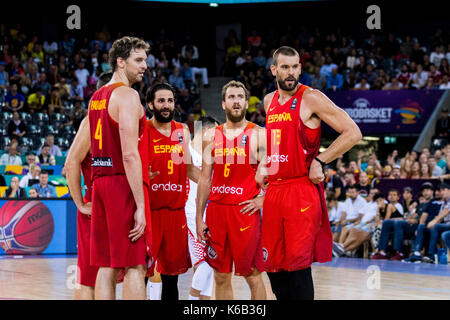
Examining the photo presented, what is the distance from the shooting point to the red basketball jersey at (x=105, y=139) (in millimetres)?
5031

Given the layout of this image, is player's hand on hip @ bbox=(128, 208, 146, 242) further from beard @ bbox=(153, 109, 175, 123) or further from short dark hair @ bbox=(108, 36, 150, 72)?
beard @ bbox=(153, 109, 175, 123)

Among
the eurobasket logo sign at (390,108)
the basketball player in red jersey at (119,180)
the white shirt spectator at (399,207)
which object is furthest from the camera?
the eurobasket logo sign at (390,108)

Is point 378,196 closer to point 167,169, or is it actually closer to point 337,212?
point 337,212

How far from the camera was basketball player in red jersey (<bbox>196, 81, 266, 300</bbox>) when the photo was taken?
6.39 meters

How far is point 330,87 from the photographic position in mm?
20562

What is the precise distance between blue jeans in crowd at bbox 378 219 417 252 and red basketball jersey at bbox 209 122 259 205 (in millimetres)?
7869

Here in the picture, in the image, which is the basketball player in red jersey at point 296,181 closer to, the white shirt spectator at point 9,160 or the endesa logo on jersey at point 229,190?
the endesa logo on jersey at point 229,190

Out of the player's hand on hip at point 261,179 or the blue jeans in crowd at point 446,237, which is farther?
the blue jeans in crowd at point 446,237

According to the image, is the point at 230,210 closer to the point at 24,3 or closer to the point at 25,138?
the point at 25,138

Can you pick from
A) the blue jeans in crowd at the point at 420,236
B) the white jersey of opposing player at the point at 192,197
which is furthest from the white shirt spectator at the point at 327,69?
the white jersey of opposing player at the point at 192,197

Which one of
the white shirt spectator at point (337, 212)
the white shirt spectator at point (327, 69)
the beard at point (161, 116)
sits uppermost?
the white shirt spectator at point (327, 69)
